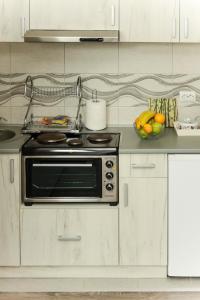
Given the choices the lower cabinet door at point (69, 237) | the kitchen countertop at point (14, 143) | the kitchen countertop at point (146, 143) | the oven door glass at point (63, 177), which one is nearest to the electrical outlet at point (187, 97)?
the kitchen countertop at point (146, 143)

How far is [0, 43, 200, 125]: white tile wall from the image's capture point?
4.59 m

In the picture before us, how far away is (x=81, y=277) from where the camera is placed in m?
4.21

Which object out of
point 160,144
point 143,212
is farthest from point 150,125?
point 143,212

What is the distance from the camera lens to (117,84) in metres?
4.65

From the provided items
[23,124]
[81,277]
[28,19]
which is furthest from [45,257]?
[28,19]

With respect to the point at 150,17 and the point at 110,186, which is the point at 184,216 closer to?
the point at 110,186

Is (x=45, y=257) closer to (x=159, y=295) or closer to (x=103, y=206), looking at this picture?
(x=103, y=206)

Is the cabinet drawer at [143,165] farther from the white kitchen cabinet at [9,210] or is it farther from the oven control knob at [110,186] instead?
the white kitchen cabinet at [9,210]

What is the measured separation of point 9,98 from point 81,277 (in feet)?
4.56

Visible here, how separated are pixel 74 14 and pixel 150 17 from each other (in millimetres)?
493

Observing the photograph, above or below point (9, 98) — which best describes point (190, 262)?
below

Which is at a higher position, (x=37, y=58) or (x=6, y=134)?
(x=37, y=58)

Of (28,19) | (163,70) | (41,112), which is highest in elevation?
(28,19)

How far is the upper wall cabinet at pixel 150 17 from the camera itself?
420cm
